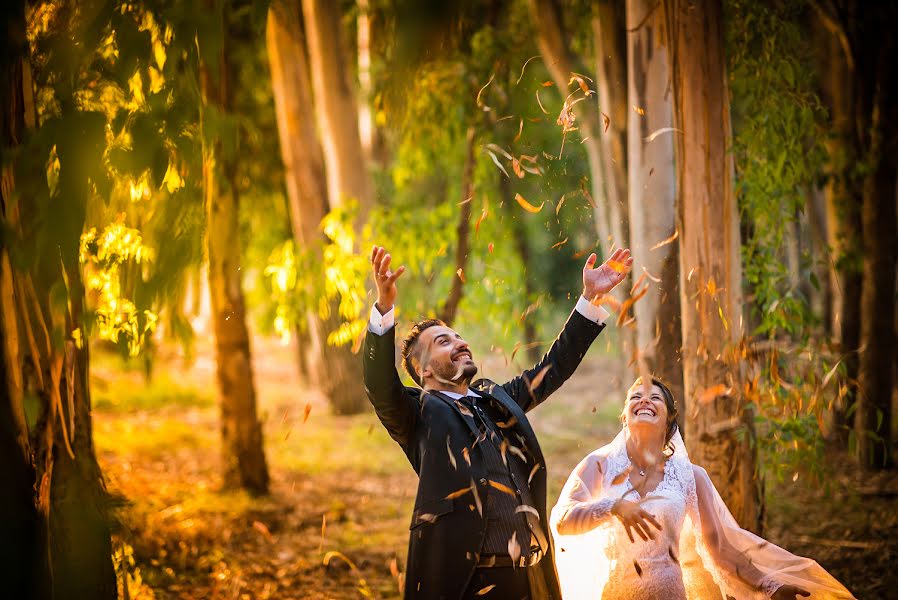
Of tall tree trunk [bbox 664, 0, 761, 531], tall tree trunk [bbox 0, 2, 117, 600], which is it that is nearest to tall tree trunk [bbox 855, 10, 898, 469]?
tall tree trunk [bbox 664, 0, 761, 531]

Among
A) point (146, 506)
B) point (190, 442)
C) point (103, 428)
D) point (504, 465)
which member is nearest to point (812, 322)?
point (504, 465)

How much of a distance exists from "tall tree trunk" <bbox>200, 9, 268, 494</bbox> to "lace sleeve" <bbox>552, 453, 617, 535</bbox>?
4.11 meters

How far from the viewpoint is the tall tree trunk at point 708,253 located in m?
4.55

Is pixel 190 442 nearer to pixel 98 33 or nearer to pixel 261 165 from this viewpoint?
pixel 261 165

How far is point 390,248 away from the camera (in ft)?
27.2

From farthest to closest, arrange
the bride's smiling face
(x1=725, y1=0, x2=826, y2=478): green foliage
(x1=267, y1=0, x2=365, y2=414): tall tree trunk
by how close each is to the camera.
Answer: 1. (x1=267, y1=0, x2=365, y2=414): tall tree trunk
2. (x1=725, y1=0, x2=826, y2=478): green foliage
3. the bride's smiling face

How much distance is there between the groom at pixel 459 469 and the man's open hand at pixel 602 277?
23.9 inches

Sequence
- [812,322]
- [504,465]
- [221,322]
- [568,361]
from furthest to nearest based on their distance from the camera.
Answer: [221,322]
[812,322]
[568,361]
[504,465]

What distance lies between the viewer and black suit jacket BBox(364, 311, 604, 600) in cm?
308

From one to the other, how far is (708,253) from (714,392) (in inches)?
27.7

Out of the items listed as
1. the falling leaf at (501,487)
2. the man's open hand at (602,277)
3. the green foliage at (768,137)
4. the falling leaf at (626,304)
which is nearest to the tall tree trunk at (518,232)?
the green foliage at (768,137)

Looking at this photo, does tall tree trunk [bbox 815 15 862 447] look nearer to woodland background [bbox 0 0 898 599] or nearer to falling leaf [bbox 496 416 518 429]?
woodland background [bbox 0 0 898 599]

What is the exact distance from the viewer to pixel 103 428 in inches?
468

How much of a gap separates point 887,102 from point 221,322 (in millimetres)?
5621
